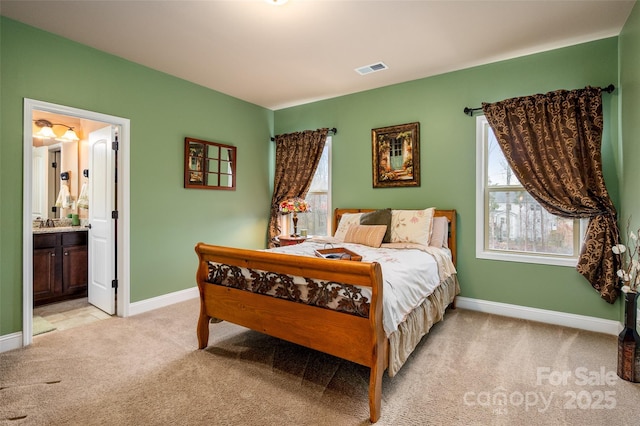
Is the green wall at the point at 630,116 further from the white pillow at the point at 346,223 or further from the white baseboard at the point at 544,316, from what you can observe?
the white pillow at the point at 346,223

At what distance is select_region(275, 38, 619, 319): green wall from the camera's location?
9.66 feet

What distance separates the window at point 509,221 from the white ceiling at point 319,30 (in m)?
0.94

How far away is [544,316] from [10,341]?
4.85 meters

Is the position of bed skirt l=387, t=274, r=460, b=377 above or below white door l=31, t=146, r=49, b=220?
below

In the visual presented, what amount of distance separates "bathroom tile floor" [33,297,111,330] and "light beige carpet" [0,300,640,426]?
33cm

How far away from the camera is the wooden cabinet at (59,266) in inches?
147

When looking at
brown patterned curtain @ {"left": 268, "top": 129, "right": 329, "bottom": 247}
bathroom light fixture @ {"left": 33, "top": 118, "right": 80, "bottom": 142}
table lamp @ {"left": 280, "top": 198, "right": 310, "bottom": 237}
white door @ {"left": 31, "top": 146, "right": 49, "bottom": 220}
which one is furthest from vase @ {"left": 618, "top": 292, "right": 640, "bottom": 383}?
white door @ {"left": 31, "top": 146, "right": 49, "bottom": 220}

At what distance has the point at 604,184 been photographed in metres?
2.78

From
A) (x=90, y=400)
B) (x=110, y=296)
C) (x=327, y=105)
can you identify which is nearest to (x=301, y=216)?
(x=327, y=105)

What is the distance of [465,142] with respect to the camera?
11.7 ft

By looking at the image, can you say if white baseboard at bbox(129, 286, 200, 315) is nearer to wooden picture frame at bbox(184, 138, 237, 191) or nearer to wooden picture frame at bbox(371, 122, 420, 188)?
wooden picture frame at bbox(184, 138, 237, 191)

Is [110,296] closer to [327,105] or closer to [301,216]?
[301,216]

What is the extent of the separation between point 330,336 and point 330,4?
94.2 inches

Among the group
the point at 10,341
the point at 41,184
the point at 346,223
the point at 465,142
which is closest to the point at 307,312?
the point at 346,223
